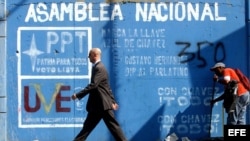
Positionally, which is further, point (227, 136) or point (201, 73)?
point (201, 73)

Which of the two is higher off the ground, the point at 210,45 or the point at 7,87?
the point at 210,45

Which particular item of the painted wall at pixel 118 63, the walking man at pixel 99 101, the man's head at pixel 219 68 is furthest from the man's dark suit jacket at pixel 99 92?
the man's head at pixel 219 68

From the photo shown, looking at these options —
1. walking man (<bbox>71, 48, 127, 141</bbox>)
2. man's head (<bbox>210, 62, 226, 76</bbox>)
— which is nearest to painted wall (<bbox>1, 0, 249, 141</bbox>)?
man's head (<bbox>210, 62, 226, 76</bbox>)

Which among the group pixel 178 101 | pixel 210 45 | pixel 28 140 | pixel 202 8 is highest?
pixel 202 8

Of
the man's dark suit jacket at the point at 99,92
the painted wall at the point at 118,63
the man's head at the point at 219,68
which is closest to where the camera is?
the man's dark suit jacket at the point at 99,92

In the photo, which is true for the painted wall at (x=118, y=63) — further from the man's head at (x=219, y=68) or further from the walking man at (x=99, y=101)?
the walking man at (x=99, y=101)

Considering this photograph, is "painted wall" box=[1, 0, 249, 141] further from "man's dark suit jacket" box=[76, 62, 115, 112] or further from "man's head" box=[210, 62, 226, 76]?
"man's dark suit jacket" box=[76, 62, 115, 112]

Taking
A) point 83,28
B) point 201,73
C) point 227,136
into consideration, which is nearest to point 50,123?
point 83,28

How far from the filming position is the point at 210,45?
10.9m

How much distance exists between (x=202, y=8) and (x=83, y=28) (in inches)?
85.9

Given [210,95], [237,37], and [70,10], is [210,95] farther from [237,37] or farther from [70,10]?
[70,10]

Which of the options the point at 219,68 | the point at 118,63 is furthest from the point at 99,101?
the point at 219,68

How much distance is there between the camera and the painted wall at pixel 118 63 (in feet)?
35.4

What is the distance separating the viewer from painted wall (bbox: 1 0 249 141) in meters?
10.8
